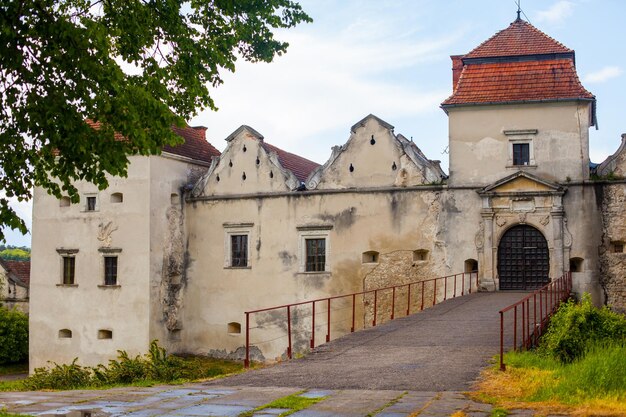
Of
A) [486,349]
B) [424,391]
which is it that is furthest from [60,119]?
[486,349]

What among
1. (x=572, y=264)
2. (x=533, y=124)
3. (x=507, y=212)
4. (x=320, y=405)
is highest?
(x=533, y=124)

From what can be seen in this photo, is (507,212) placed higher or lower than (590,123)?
lower

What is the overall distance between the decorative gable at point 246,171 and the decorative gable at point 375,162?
4.68ft

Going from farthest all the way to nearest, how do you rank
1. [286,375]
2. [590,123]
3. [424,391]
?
1. [590,123]
2. [286,375]
3. [424,391]

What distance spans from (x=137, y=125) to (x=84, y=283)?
739 inches

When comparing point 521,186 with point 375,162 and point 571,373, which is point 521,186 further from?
point 571,373

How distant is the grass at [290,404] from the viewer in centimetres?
876

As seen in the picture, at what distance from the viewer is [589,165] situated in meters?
24.3

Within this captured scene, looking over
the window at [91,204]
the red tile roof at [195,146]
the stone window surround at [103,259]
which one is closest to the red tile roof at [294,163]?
the red tile roof at [195,146]

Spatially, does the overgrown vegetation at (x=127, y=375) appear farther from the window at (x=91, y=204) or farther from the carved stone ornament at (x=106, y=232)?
the window at (x=91, y=204)

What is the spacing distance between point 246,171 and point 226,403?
1882cm

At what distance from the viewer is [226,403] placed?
30.8 feet

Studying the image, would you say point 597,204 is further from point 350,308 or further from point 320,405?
point 320,405

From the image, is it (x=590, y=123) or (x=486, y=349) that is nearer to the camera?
(x=486, y=349)
